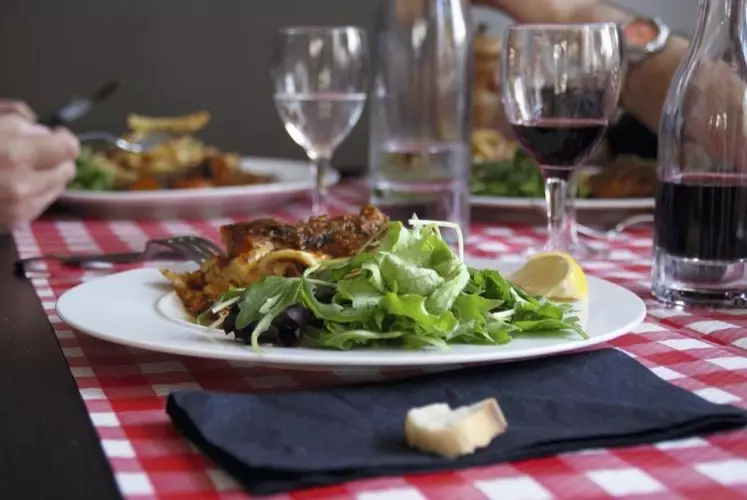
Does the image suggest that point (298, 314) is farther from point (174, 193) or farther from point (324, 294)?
point (174, 193)

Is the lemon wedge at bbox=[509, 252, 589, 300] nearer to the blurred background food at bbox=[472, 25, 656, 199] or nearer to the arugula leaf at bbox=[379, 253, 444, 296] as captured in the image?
the arugula leaf at bbox=[379, 253, 444, 296]

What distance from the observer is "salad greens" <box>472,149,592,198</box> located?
1812 mm

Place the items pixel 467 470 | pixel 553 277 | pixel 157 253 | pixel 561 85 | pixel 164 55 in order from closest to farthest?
pixel 467 470
pixel 553 277
pixel 561 85
pixel 157 253
pixel 164 55

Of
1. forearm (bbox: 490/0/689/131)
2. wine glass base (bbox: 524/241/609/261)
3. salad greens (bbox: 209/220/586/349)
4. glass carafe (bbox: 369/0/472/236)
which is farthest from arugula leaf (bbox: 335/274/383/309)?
forearm (bbox: 490/0/689/131)

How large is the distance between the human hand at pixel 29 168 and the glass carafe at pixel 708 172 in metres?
0.94

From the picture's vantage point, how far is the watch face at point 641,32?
1831 millimetres

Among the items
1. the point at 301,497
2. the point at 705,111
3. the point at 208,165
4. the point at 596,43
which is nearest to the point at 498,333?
the point at 301,497

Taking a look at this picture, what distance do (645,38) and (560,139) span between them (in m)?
0.63

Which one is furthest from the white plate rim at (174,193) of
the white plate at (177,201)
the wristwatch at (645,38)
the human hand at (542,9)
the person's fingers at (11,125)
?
the wristwatch at (645,38)

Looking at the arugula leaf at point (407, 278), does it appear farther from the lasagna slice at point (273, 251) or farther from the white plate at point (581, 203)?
the white plate at point (581, 203)

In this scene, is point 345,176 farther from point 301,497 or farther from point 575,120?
point 301,497

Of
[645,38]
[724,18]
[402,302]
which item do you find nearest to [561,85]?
[724,18]

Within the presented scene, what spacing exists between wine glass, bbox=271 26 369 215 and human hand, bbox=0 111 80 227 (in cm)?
34

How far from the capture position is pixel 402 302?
0.85 m
